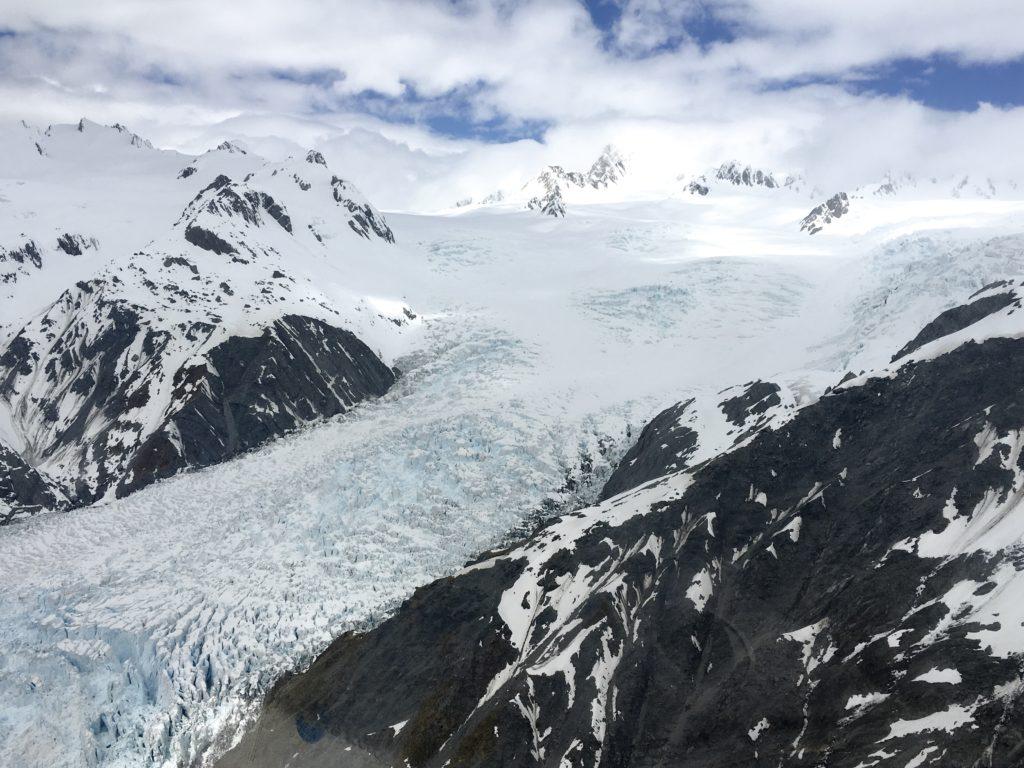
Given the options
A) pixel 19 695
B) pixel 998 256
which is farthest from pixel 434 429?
pixel 998 256

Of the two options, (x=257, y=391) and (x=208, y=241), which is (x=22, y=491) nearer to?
(x=257, y=391)

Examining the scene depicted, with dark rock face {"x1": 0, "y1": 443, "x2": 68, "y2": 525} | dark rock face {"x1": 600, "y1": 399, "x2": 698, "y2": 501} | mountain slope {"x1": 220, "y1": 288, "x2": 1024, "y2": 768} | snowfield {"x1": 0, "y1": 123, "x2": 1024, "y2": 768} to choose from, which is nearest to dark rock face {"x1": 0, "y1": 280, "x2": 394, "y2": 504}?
dark rock face {"x1": 0, "y1": 443, "x2": 68, "y2": 525}

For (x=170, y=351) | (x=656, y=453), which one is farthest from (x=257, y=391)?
(x=656, y=453)

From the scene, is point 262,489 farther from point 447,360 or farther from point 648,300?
point 648,300

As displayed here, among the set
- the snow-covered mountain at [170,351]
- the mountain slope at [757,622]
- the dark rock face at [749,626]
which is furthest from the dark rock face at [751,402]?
the snow-covered mountain at [170,351]

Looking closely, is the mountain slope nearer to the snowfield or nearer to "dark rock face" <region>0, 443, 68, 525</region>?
the snowfield

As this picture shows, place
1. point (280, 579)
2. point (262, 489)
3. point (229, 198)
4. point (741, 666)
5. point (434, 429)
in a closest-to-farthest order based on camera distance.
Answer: point (741, 666) < point (280, 579) < point (262, 489) < point (434, 429) < point (229, 198)
